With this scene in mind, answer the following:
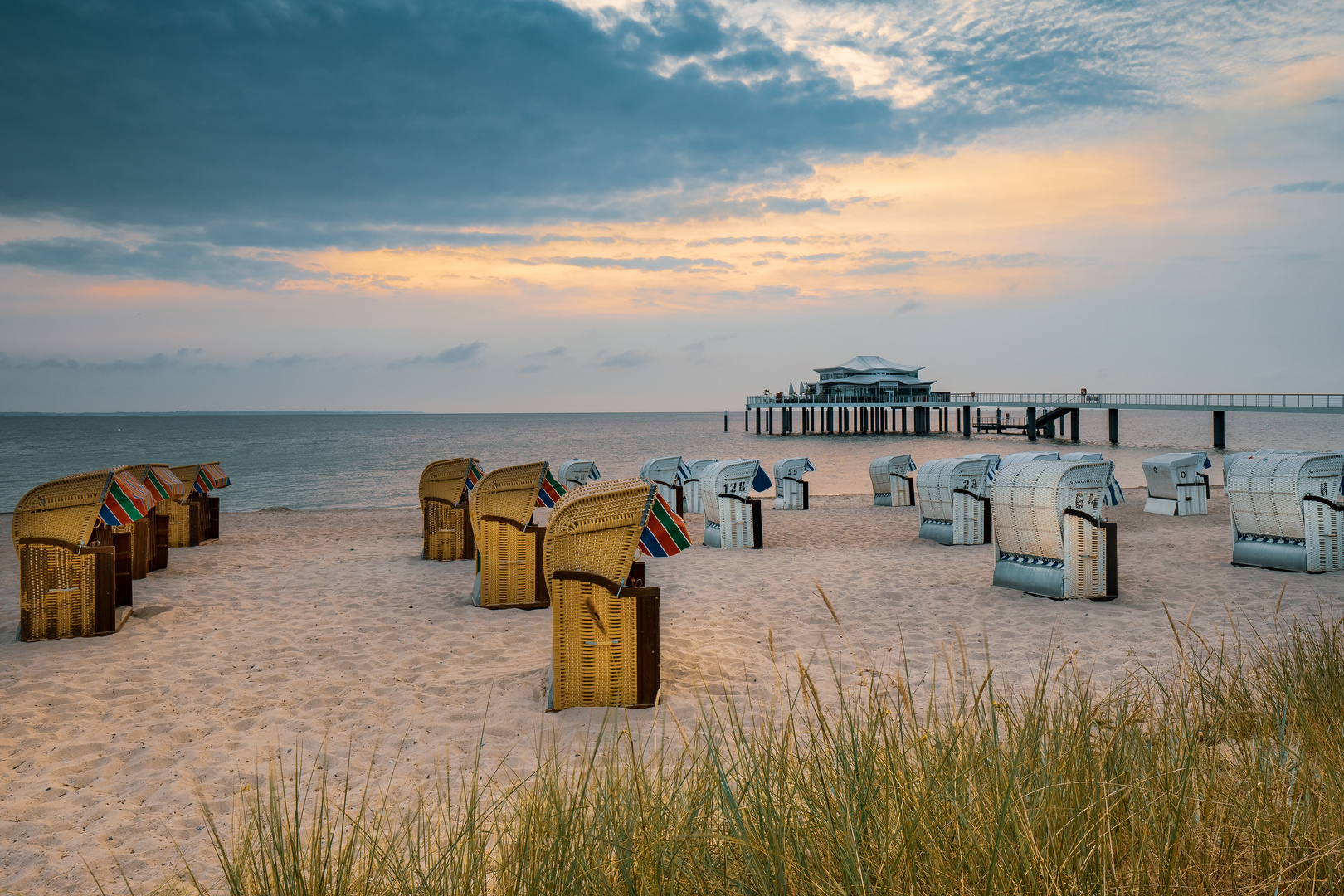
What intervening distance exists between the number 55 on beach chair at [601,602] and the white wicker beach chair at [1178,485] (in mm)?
13631

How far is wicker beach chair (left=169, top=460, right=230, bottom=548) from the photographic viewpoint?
12613 millimetres

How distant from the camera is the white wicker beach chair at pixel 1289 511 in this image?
893 centimetres

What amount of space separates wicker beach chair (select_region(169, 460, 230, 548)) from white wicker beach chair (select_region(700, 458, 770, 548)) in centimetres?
783

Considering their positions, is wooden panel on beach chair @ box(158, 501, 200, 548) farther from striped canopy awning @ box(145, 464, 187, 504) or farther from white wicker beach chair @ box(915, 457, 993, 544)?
white wicker beach chair @ box(915, 457, 993, 544)

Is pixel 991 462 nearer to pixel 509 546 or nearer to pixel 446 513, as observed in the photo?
pixel 509 546

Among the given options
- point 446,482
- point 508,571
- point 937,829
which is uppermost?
point 446,482

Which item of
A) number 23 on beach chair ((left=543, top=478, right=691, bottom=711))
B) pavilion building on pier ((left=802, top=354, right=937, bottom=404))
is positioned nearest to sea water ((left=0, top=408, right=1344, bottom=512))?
pavilion building on pier ((left=802, top=354, right=937, bottom=404))

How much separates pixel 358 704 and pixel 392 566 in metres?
5.52

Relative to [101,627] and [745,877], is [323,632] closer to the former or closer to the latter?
[101,627]

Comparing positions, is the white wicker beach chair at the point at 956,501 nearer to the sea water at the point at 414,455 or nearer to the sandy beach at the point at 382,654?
the sandy beach at the point at 382,654

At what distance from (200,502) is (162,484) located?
9.84 ft

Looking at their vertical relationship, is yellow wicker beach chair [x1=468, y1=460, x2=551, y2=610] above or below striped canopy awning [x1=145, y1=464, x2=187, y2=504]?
below

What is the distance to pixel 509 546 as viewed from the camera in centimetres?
807

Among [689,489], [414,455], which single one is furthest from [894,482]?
[414,455]
